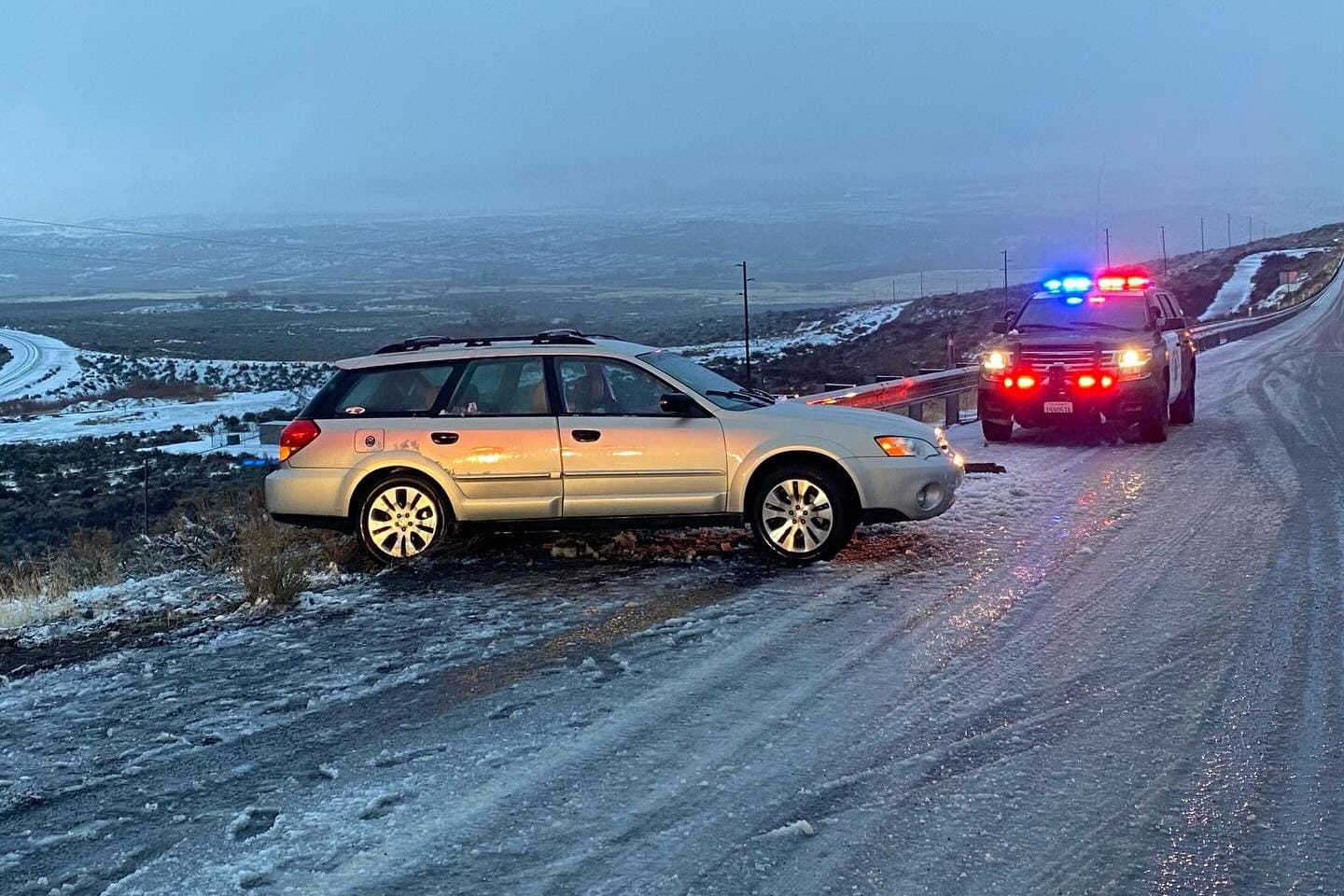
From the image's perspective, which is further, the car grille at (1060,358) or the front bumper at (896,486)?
the car grille at (1060,358)

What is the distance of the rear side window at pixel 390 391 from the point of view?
8711mm

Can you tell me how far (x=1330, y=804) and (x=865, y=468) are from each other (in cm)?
434

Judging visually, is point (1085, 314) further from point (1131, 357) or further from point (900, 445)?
point (900, 445)

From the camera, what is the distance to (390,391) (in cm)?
876

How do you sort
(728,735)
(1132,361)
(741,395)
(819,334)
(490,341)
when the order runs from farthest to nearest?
(819,334), (1132,361), (741,395), (490,341), (728,735)

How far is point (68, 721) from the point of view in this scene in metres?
5.57

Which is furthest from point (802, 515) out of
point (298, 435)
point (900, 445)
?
point (298, 435)

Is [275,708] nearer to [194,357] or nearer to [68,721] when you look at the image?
[68,721]

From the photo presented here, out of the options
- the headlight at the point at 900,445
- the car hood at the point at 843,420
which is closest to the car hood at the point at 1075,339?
the car hood at the point at 843,420

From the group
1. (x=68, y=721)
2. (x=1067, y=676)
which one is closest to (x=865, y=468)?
(x=1067, y=676)

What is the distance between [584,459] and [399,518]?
1338mm

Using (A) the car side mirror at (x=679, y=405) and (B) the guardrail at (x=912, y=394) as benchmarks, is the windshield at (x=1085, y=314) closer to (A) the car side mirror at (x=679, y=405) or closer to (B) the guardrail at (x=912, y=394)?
(B) the guardrail at (x=912, y=394)

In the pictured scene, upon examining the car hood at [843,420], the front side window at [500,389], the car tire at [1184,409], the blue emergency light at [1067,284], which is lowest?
the car tire at [1184,409]

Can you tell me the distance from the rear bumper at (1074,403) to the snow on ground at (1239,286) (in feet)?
147
